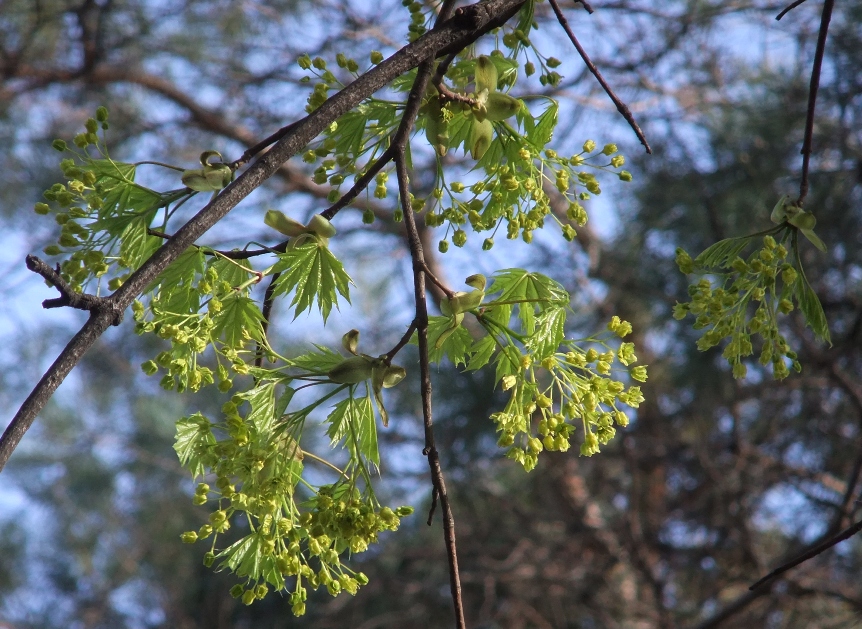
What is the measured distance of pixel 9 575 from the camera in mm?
6332

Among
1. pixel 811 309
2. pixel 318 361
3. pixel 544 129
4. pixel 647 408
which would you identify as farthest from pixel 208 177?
pixel 647 408

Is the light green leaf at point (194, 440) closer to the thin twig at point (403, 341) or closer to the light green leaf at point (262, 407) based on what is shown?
the light green leaf at point (262, 407)

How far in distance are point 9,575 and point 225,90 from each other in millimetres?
4134

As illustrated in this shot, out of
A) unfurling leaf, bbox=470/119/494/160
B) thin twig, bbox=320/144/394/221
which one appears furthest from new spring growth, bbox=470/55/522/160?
thin twig, bbox=320/144/394/221

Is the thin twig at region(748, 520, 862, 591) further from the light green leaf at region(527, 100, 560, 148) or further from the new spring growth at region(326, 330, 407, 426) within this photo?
the light green leaf at region(527, 100, 560, 148)

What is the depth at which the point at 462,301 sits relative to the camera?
3.31 ft

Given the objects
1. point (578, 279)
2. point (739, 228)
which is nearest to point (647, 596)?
point (578, 279)

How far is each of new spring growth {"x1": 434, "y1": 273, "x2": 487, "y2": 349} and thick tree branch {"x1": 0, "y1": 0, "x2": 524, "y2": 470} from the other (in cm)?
26

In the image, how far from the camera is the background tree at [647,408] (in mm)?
3391

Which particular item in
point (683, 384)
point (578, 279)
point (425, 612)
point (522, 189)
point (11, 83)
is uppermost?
point (11, 83)

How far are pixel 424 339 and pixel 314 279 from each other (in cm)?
20

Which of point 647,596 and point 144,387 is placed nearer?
point 647,596

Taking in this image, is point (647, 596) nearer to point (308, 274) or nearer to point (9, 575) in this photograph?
point (308, 274)

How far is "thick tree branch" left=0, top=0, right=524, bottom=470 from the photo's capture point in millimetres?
685
